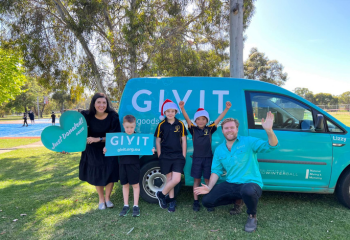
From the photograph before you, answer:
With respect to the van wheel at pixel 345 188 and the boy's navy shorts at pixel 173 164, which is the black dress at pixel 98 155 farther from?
the van wheel at pixel 345 188

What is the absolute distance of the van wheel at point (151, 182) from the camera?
360 centimetres

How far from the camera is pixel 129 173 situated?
130 inches

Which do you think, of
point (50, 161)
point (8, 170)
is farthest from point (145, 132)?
point (50, 161)

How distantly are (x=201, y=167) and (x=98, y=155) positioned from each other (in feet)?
5.29

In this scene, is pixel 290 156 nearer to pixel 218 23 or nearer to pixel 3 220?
pixel 3 220

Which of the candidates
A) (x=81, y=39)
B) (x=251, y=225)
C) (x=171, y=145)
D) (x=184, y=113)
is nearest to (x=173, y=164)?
(x=171, y=145)

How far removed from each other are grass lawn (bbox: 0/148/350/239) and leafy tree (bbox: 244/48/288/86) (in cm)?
3057

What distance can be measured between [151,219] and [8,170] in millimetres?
5646

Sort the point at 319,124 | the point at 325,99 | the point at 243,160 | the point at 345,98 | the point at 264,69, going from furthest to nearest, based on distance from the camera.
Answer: the point at 345,98, the point at 325,99, the point at 264,69, the point at 319,124, the point at 243,160

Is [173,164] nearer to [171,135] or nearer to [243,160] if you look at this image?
[171,135]

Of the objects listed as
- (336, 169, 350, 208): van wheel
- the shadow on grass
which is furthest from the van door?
the shadow on grass

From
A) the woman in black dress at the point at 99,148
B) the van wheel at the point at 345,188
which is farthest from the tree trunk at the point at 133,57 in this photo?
the van wheel at the point at 345,188

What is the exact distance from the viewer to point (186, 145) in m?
3.43

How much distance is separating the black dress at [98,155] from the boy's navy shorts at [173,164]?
83 centimetres
